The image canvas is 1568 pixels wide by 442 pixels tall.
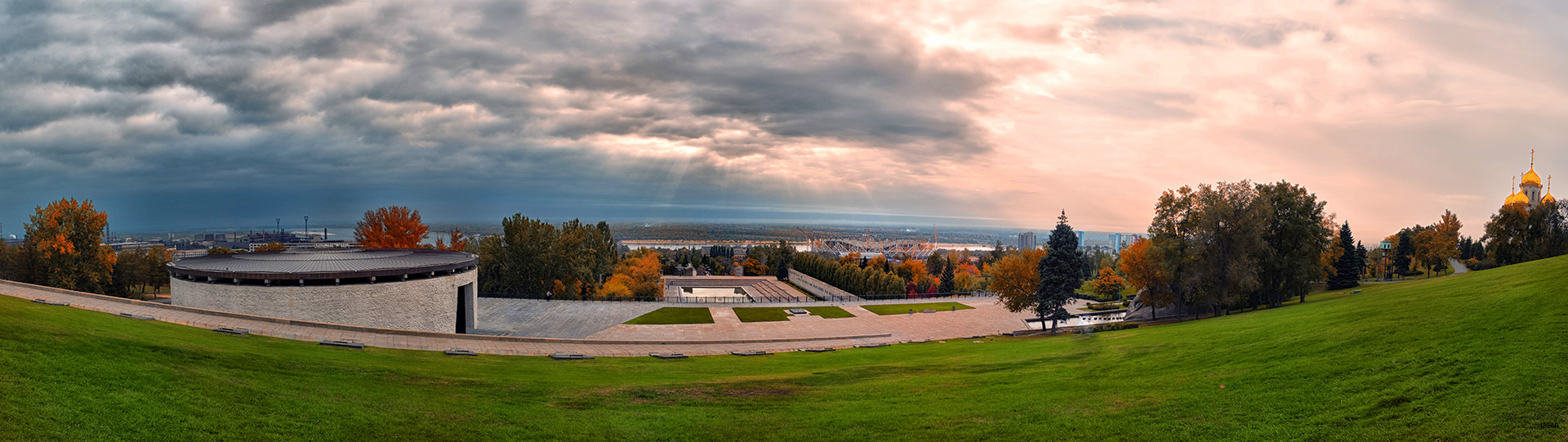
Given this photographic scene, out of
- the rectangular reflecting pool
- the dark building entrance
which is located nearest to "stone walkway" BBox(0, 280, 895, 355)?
the dark building entrance

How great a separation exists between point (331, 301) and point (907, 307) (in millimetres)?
36069

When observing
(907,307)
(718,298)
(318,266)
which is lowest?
(718,298)

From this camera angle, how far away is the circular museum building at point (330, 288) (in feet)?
74.1

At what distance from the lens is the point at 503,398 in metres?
12.1

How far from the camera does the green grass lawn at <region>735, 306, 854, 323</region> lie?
38906mm

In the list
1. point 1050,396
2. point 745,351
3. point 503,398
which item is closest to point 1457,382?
point 1050,396

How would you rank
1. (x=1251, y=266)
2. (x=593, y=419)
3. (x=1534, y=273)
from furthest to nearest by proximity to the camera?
(x=1251, y=266), (x=1534, y=273), (x=593, y=419)

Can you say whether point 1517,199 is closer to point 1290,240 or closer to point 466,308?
point 1290,240

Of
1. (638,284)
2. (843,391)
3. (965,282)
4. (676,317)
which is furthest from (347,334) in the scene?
(965,282)

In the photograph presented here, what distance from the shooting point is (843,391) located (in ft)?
A: 46.7

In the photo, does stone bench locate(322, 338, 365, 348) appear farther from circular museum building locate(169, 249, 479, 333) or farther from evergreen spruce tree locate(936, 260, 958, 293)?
evergreen spruce tree locate(936, 260, 958, 293)

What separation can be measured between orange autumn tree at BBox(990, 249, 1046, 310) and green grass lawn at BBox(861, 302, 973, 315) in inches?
391

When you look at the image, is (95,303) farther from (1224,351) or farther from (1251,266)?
(1251,266)

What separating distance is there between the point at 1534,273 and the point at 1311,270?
18.2m
